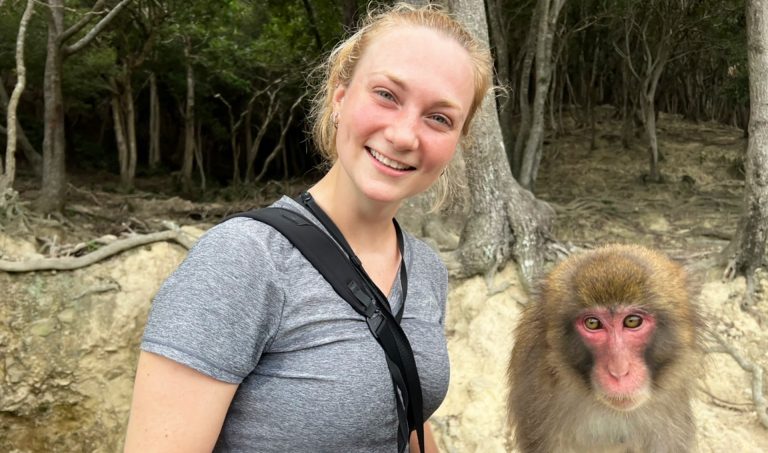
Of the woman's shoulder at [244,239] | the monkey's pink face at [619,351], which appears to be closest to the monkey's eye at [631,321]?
the monkey's pink face at [619,351]

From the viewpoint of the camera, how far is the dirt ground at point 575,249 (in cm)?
388

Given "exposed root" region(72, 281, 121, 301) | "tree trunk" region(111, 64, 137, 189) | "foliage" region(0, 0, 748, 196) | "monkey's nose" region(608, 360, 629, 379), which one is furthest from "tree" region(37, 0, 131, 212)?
"monkey's nose" region(608, 360, 629, 379)

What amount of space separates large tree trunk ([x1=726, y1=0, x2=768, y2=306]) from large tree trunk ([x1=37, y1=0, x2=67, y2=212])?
6043mm

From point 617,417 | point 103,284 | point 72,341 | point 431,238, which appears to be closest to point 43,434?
point 72,341

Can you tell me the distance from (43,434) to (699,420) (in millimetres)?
4909

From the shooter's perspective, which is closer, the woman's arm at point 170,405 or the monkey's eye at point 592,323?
the woman's arm at point 170,405

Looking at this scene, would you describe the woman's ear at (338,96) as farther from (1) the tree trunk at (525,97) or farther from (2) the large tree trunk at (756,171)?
(1) the tree trunk at (525,97)

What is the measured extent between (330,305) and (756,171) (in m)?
4.24

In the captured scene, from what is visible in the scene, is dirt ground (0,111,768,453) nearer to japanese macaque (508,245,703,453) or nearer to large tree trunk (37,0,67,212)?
large tree trunk (37,0,67,212)

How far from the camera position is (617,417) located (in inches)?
78.3

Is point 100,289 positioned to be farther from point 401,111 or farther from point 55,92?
point 401,111

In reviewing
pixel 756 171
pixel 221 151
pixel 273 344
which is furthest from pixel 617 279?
pixel 221 151

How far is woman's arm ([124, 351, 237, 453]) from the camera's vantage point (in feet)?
3.11

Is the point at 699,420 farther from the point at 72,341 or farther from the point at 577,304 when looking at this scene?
the point at 72,341
